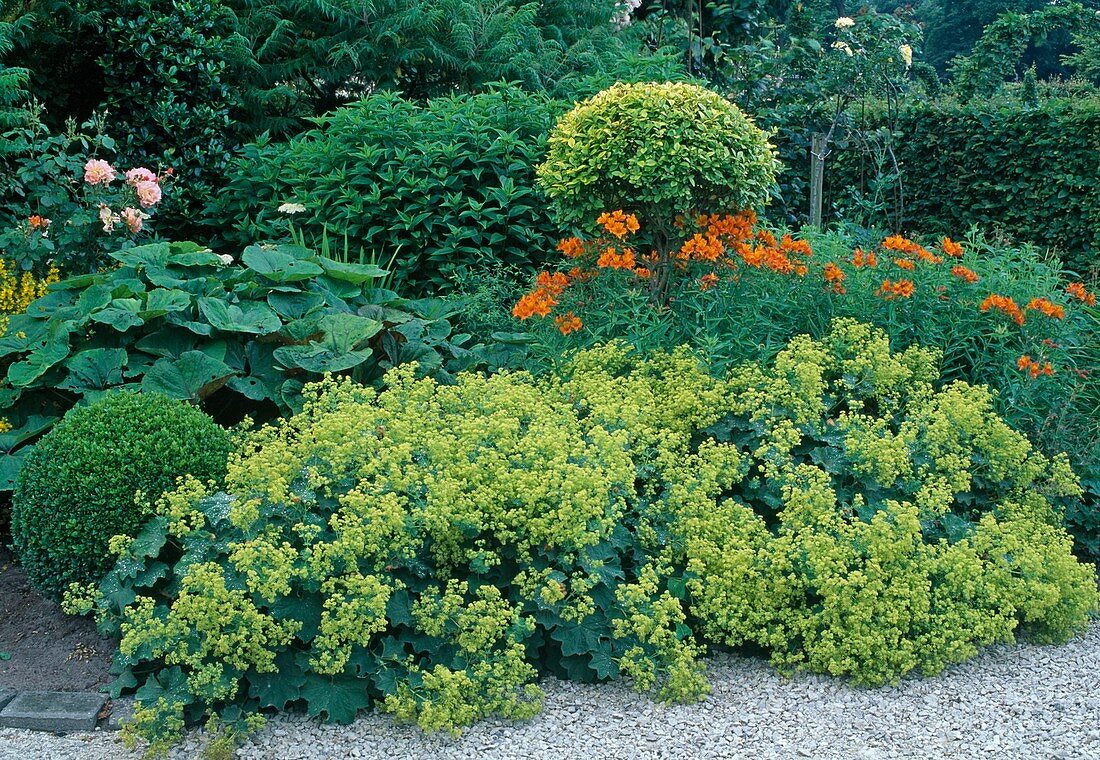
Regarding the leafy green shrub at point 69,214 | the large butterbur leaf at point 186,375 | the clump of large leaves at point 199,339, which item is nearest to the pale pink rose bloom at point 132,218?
the leafy green shrub at point 69,214

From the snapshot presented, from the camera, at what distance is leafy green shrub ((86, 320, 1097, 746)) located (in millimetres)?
2961

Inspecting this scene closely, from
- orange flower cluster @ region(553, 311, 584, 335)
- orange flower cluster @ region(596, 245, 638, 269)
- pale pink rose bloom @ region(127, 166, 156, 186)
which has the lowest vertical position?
orange flower cluster @ region(553, 311, 584, 335)

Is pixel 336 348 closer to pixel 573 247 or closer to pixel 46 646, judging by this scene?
pixel 573 247

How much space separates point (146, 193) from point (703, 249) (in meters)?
2.75

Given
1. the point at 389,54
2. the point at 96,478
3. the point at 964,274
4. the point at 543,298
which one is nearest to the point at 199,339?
the point at 96,478

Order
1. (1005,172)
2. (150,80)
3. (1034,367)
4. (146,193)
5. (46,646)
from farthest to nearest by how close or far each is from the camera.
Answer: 1. (1005,172)
2. (150,80)
3. (146,193)
4. (1034,367)
5. (46,646)

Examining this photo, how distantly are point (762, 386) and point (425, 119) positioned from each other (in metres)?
3.10

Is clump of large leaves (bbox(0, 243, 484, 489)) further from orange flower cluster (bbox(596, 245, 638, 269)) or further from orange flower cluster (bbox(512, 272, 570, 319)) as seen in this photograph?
orange flower cluster (bbox(596, 245, 638, 269))

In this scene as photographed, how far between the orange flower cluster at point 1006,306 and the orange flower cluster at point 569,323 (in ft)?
5.56

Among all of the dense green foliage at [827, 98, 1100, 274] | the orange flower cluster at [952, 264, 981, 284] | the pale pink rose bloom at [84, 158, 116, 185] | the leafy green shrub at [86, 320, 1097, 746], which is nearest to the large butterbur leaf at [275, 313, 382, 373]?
the leafy green shrub at [86, 320, 1097, 746]

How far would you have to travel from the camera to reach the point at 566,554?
3.21 m

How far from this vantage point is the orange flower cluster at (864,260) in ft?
14.8

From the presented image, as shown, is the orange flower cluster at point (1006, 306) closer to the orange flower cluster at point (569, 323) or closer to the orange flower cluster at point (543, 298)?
the orange flower cluster at point (569, 323)

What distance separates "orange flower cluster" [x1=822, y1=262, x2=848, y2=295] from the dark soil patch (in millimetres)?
3120
